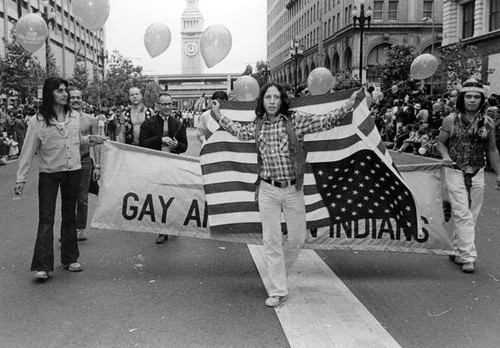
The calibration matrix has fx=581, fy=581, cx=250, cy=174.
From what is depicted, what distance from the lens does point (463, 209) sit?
5.93 m

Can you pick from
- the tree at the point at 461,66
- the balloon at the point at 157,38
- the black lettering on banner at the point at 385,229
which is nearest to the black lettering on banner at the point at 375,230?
the black lettering on banner at the point at 385,229

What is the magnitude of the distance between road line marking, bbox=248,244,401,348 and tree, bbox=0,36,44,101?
90.4 ft

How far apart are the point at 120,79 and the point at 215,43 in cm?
4888

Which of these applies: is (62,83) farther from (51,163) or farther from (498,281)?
(498,281)

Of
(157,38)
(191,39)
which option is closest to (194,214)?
(157,38)

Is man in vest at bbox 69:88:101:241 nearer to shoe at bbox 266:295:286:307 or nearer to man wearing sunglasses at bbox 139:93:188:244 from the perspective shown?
man wearing sunglasses at bbox 139:93:188:244

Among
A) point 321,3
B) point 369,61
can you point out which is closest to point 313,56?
point 321,3

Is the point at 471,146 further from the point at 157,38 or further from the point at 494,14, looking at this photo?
the point at 494,14

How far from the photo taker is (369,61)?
201 feet

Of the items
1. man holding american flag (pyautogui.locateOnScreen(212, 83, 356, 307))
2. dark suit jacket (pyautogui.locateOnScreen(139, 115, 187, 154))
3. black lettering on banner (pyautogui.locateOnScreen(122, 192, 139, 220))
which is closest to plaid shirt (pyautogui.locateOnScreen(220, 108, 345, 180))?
man holding american flag (pyautogui.locateOnScreen(212, 83, 356, 307))

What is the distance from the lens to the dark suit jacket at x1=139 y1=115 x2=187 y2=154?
24.7ft

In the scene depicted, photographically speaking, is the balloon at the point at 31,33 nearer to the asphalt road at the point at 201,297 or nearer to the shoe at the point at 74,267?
the asphalt road at the point at 201,297

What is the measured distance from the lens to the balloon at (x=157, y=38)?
1288 centimetres

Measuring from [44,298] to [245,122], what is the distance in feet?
8.47
